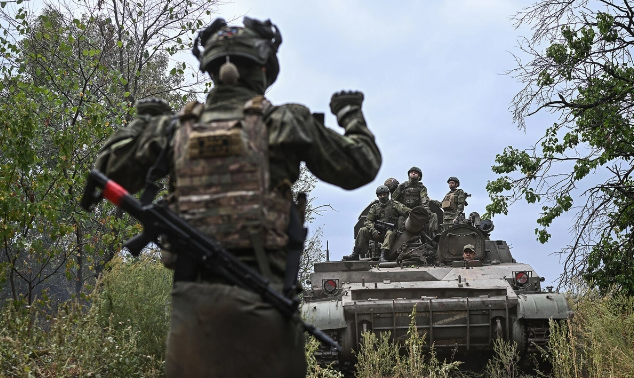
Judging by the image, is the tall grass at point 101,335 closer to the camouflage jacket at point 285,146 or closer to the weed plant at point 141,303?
the weed plant at point 141,303

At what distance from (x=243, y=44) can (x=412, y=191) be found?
886 centimetres

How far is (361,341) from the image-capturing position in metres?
9.02

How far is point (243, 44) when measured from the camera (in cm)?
326

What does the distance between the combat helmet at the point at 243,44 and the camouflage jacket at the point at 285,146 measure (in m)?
0.13

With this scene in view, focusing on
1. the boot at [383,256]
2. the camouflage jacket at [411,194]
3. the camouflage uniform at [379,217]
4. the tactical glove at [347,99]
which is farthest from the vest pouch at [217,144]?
the camouflage jacket at [411,194]

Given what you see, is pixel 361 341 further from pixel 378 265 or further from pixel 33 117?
pixel 33 117

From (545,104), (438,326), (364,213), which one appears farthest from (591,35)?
(438,326)

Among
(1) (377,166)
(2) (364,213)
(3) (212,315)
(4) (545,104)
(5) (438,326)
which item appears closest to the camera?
(3) (212,315)

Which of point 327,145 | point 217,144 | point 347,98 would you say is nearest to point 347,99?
point 347,98

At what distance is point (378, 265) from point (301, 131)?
25.2 feet

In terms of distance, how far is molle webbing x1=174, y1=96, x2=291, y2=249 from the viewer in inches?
117

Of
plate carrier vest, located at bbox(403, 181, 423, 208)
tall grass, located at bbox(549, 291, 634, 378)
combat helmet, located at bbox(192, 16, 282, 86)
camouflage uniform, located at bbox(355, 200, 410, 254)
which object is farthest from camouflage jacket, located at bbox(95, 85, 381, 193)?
plate carrier vest, located at bbox(403, 181, 423, 208)

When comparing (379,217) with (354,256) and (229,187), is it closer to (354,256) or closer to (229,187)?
(354,256)

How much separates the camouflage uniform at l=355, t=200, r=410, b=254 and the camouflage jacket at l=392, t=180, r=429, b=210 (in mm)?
229
